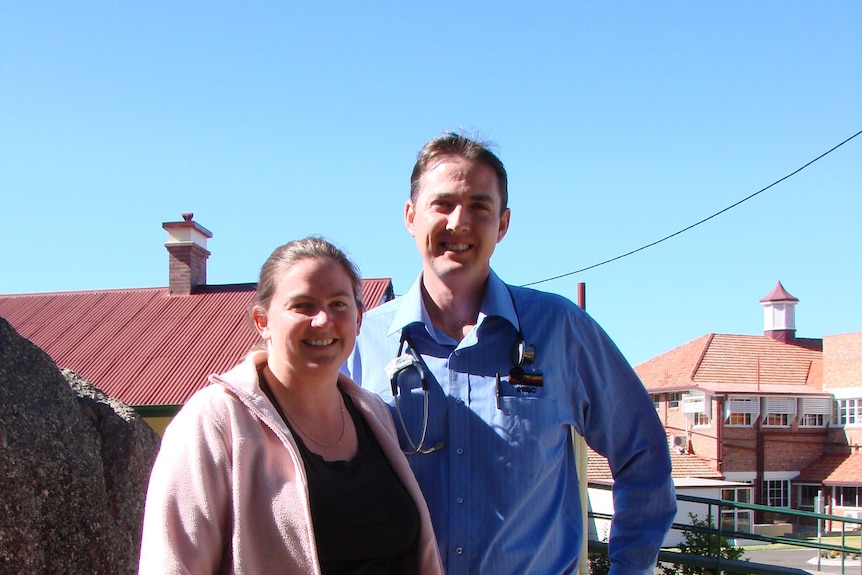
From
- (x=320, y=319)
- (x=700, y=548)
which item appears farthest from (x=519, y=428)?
(x=700, y=548)

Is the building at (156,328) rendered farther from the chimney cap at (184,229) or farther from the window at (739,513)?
the window at (739,513)

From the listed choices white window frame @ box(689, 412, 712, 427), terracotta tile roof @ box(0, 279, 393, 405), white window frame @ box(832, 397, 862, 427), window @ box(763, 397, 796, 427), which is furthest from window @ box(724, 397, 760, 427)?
terracotta tile roof @ box(0, 279, 393, 405)

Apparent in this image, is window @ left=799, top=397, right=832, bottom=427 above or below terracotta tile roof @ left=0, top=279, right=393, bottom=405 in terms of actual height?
below

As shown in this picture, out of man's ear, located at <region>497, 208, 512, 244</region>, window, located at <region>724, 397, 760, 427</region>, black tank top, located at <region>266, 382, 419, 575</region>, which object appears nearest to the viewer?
black tank top, located at <region>266, 382, 419, 575</region>

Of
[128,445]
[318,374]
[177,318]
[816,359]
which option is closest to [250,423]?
[318,374]

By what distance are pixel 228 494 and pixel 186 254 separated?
2023 cm

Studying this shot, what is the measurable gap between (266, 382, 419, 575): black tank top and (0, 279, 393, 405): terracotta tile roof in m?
14.0

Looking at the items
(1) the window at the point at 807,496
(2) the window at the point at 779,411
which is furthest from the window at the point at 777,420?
(1) the window at the point at 807,496

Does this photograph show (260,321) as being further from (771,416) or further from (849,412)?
(849,412)

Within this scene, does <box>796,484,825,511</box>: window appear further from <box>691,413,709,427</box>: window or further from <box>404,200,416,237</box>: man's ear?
<box>404,200,416,237</box>: man's ear

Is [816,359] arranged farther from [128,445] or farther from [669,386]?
[128,445]

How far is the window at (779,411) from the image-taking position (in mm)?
39281

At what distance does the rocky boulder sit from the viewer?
130 inches

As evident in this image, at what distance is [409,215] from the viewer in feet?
9.84
